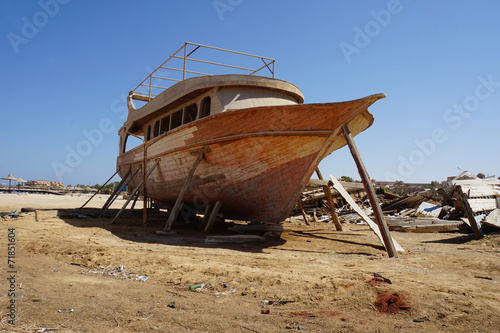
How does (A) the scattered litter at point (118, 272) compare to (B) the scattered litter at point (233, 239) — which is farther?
(B) the scattered litter at point (233, 239)

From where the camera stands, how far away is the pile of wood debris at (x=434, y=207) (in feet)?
29.3

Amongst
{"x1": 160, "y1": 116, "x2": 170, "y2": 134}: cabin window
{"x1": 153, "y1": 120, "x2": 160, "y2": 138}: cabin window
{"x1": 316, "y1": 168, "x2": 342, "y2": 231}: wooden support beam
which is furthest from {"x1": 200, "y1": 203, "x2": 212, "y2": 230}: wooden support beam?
{"x1": 153, "y1": 120, "x2": 160, "y2": 138}: cabin window

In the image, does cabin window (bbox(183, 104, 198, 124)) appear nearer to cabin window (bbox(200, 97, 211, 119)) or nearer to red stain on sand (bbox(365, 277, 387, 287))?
cabin window (bbox(200, 97, 211, 119))

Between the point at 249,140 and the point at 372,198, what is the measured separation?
3.08m

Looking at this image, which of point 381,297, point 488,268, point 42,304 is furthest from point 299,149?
point 42,304

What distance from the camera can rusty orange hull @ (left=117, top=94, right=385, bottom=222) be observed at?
717 cm

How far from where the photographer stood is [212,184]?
9.11 meters

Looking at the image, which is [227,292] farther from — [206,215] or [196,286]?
[206,215]

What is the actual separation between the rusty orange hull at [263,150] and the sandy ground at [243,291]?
6.71 feet

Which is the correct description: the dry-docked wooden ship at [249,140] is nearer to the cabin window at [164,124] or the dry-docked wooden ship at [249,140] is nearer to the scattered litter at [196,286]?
the cabin window at [164,124]

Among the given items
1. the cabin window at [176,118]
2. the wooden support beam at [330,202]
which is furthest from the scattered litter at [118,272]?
the cabin window at [176,118]

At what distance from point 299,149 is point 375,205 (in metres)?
2.15

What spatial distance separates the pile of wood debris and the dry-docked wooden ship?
2.07 meters

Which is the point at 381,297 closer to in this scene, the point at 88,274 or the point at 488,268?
the point at 488,268
